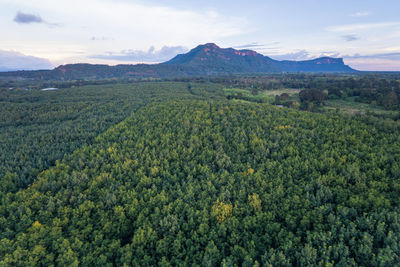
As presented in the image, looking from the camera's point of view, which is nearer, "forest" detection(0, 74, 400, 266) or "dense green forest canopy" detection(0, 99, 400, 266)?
"dense green forest canopy" detection(0, 99, 400, 266)

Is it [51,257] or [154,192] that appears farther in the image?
[154,192]

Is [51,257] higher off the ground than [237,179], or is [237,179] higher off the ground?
[237,179]

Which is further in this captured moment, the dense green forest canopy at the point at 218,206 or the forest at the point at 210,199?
the forest at the point at 210,199

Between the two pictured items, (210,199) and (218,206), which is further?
(210,199)

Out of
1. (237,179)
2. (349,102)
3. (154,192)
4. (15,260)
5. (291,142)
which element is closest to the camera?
(15,260)

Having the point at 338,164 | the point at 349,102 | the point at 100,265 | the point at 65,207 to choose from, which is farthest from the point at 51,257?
the point at 349,102

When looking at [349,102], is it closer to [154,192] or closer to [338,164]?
[338,164]

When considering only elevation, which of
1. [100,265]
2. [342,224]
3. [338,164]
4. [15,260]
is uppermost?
[338,164]

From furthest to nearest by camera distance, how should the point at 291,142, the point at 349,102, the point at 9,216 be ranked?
the point at 349,102 < the point at 291,142 < the point at 9,216
